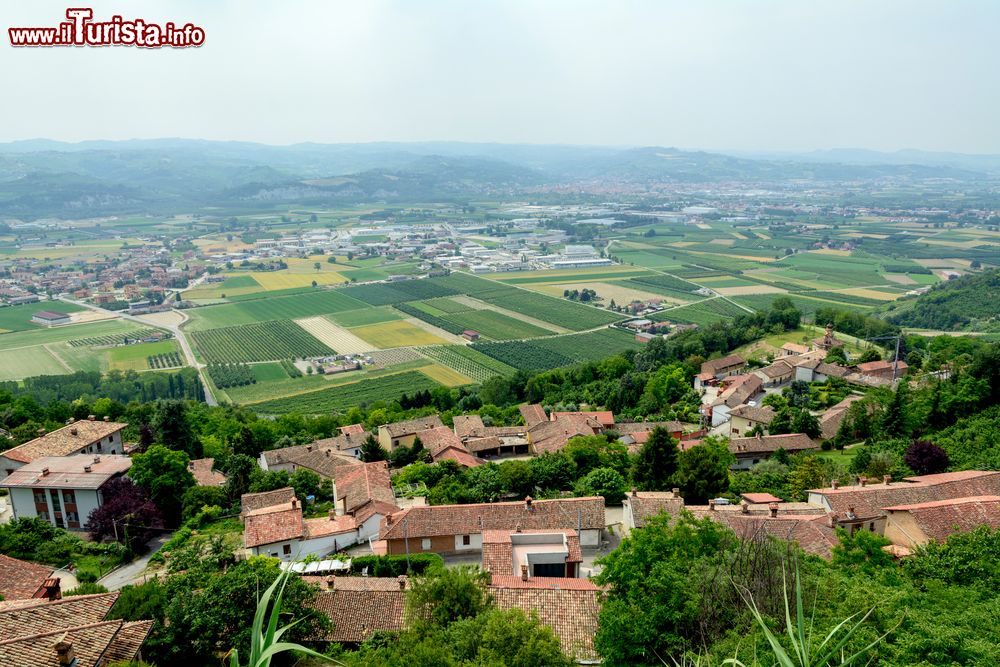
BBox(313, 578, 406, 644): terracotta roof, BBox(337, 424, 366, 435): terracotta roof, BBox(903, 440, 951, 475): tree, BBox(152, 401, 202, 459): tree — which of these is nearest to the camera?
BBox(313, 578, 406, 644): terracotta roof

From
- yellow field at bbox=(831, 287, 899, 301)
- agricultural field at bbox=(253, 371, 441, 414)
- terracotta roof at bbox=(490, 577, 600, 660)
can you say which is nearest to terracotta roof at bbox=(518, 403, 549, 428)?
agricultural field at bbox=(253, 371, 441, 414)

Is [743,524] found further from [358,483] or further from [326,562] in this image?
[358,483]

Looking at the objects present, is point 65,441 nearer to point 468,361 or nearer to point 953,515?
point 953,515

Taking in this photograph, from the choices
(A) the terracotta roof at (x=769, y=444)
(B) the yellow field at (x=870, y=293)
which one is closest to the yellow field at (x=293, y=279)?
(B) the yellow field at (x=870, y=293)

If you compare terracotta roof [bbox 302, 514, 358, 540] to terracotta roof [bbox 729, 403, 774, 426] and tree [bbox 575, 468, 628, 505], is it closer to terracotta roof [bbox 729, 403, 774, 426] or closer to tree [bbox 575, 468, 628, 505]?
tree [bbox 575, 468, 628, 505]

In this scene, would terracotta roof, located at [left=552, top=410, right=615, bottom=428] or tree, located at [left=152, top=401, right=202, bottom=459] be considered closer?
tree, located at [left=152, top=401, right=202, bottom=459]

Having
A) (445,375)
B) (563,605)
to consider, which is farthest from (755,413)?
(445,375)

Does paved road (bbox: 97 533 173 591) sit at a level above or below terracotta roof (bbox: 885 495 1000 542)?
below

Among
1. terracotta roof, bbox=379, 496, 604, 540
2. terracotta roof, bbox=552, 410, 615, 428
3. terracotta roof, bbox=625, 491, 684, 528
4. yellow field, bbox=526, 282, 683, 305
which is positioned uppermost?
terracotta roof, bbox=625, 491, 684, 528
